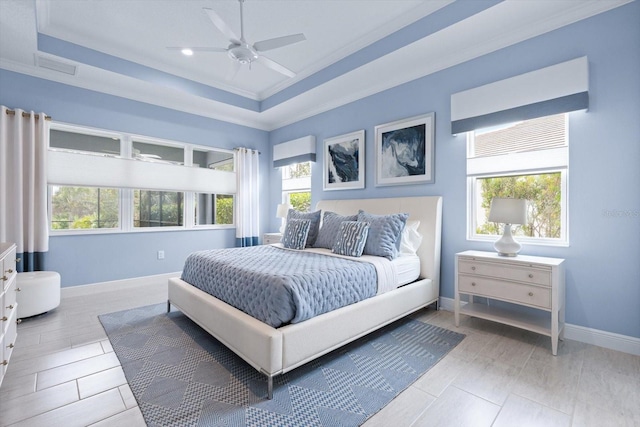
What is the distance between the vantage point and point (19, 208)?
3236 mm

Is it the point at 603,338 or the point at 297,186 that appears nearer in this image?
the point at 603,338

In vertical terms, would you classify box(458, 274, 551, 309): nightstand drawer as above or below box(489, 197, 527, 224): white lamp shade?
below

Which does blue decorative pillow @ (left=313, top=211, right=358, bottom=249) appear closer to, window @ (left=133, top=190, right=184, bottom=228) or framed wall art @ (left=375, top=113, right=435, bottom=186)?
framed wall art @ (left=375, top=113, right=435, bottom=186)

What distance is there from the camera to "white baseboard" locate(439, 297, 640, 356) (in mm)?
2205

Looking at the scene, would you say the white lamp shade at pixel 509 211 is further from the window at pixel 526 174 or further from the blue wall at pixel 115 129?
the blue wall at pixel 115 129

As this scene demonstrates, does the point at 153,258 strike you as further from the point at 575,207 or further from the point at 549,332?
the point at 575,207

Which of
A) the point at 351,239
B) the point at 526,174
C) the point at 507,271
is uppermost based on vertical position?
the point at 526,174

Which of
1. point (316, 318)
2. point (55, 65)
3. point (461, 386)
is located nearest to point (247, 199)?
point (55, 65)

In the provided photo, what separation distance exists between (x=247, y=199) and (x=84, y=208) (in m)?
2.30

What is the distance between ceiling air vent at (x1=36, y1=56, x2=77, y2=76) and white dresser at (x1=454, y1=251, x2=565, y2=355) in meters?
4.71

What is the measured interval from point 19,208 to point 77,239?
2.27 feet

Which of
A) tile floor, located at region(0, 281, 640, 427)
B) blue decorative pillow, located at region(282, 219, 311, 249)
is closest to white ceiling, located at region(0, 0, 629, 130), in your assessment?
blue decorative pillow, located at region(282, 219, 311, 249)

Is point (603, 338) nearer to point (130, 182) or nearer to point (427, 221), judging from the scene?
point (427, 221)

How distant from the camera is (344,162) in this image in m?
4.35
